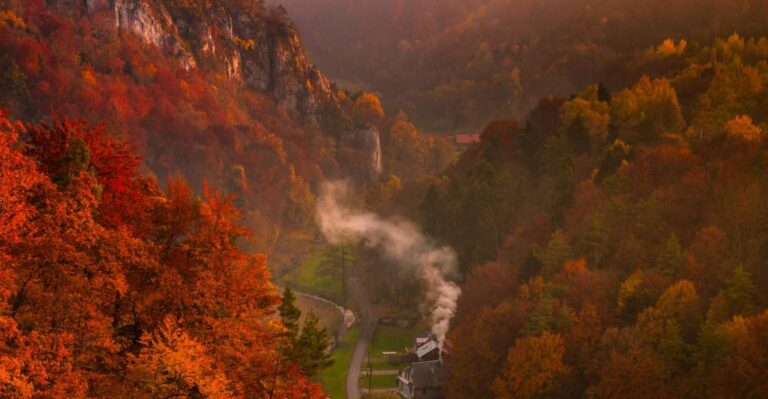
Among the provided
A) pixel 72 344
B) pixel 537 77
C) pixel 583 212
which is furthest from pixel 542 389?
pixel 537 77

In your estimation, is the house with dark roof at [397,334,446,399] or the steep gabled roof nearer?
the house with dark roof at [397,334,446,399]

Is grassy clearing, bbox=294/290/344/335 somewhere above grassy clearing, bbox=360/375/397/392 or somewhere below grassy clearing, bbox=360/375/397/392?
above

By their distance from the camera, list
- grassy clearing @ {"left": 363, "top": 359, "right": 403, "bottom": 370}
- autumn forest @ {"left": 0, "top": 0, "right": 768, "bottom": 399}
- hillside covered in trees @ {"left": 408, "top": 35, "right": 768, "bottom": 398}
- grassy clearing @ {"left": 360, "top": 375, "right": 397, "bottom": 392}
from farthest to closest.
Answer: grassy clearing @ {"left": 363, "top": 359, "right": 403, "bottom": 370}
grassy clearing @ {"left": 360, "top": 375, "right": 397, "bottom": 392}
hillside covered in trees @ {"left": 408, "top": 35, "right": 768, "bottom": 398}
autumn forest @ {"left": 0, "top": 0, "right": 768, "bottom": 399}

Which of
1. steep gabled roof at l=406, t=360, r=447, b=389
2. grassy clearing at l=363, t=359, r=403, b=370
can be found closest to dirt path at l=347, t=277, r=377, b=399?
grassy clearing at l=363, t=359, r=403, b=370

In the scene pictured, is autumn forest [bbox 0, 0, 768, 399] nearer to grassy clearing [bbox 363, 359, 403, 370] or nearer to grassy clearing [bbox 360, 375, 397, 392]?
grassy clearing [bbox 360, 375, 397, 392]

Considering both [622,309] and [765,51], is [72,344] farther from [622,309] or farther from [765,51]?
[765,51]

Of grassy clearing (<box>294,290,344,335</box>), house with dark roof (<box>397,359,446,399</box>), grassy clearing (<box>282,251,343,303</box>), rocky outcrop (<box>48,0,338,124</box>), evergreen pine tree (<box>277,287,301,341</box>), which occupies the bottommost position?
house with dark roof (<box>397,359,446,399</box>)

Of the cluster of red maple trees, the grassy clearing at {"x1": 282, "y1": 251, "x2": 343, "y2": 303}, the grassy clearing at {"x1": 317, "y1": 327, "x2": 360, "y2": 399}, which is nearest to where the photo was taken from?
the cluster of red maple trees

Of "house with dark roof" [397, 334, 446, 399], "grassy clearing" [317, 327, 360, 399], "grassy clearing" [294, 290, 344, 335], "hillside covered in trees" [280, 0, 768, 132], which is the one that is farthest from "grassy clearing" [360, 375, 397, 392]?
"hillside covered in trees" [280, 0, 768, 132]
